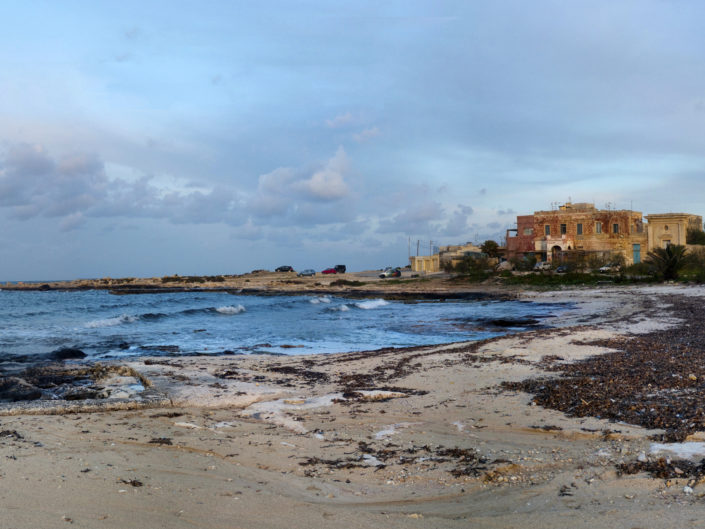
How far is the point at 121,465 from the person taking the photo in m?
5.34

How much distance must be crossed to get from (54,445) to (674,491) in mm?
6043

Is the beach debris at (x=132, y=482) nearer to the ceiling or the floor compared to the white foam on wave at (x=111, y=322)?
nearer to the ceiling

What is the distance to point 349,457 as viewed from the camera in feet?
19.1

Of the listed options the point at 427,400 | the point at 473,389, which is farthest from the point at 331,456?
the point at 473,389

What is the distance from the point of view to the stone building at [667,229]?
5406cm

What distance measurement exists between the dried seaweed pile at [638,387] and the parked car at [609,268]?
41.8m

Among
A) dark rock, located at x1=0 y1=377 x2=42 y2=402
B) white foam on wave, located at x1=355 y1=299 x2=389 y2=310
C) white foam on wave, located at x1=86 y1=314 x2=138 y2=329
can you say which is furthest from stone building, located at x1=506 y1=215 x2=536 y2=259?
dark rock, located at x1=0 y1=377 x2=42 y2=402

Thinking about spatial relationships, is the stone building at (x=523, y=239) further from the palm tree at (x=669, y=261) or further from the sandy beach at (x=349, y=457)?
the sandy beach at (x=349, y=457)

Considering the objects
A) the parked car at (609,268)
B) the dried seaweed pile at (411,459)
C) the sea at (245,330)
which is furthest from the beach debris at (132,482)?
the parked car at (609,268)

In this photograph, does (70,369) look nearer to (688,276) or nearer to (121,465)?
(121,465)

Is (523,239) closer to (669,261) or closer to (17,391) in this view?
(669,261)

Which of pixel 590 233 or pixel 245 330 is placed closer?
pixel 245 330

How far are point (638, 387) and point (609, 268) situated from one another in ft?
160

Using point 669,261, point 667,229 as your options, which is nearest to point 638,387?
point 669,261
